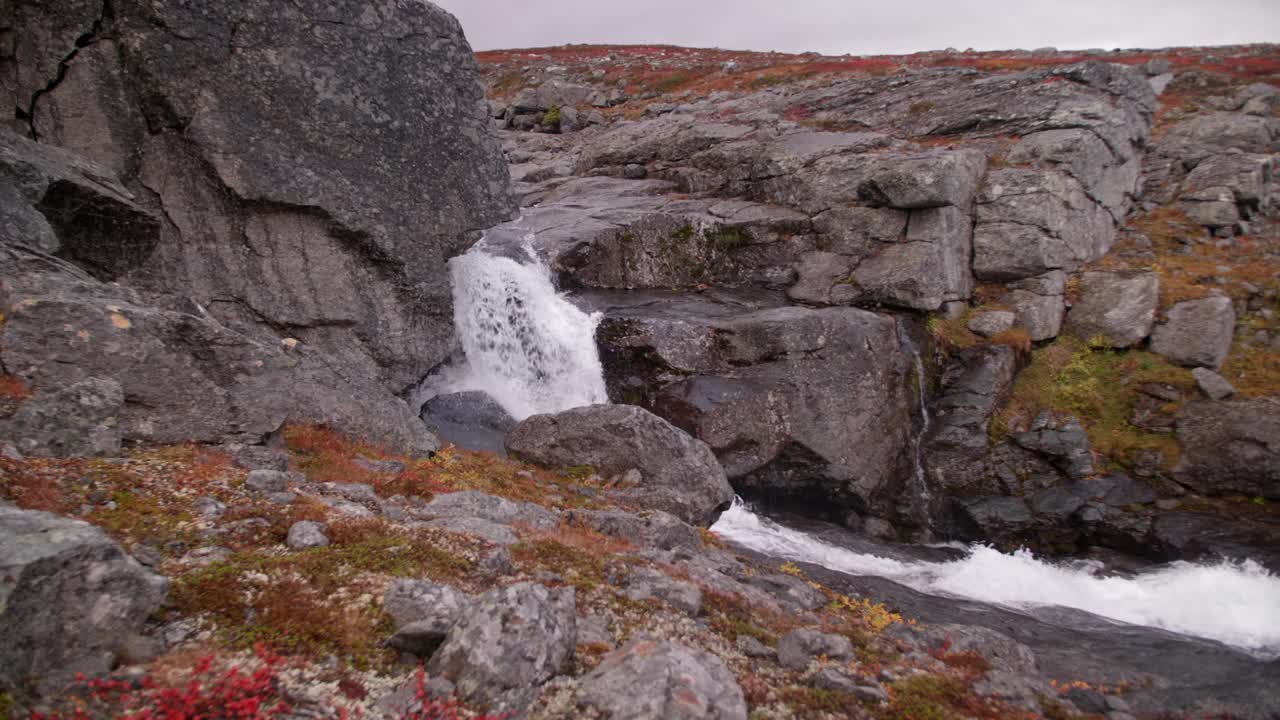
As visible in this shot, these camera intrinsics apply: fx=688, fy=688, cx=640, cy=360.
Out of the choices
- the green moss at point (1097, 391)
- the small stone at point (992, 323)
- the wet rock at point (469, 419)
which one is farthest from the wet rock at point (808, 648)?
the small stone at point (992, 323)

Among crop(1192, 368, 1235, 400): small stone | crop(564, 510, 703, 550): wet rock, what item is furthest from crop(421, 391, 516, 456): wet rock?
crop(1192, 368, 1235, 400): small stone

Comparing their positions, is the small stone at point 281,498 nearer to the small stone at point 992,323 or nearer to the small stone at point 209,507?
the small stone at point 209,507

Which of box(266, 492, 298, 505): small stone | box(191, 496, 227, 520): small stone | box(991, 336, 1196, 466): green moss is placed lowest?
box(991, 336, 1196, 466): green moss

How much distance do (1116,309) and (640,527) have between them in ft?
72.4

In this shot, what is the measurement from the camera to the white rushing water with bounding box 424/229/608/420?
77.7 feet

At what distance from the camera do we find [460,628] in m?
6.57

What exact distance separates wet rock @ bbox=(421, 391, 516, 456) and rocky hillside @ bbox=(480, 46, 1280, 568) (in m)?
4.09

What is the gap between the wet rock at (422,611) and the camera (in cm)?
677

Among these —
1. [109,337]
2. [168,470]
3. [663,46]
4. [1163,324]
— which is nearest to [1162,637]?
[1163,324]

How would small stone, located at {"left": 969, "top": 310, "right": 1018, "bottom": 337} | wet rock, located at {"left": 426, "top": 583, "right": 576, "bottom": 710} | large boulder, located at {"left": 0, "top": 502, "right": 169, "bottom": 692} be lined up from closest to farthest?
large boulder, located at {"left": 0, "top": 502, "right": 169, "bottom": 692}
wet rock, located at {"left": 426, "top": 583, "right": 576, "bottom": 710}
small stone, located at {"left": 969, "top": 310, "right": 1018, "bottom": 337}

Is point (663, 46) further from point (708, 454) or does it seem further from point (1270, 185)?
point (708, 454)

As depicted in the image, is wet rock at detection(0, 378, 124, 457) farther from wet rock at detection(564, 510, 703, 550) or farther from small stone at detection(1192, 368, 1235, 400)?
small stone at detection(1192, 368, 1235, 400)

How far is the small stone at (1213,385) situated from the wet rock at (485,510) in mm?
21979

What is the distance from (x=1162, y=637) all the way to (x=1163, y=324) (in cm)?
1326
